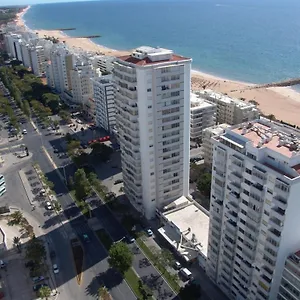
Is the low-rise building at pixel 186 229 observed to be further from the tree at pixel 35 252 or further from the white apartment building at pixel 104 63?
the white apartment building at pixel 104 63

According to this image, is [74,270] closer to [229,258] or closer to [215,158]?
[229,258]

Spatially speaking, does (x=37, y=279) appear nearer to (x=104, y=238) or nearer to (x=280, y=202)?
(x=104, y=238)

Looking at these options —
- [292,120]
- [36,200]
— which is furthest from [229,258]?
[292,120]

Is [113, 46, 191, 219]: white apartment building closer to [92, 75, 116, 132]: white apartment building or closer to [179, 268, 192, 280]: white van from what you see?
[179, 268, 192, 280]: white van

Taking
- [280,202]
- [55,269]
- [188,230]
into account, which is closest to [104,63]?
[188,230]

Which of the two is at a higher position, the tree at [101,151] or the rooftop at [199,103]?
the rooftop at [199,103]

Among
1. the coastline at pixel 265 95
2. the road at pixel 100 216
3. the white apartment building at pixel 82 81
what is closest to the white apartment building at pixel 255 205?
the road at pixel 100 216
